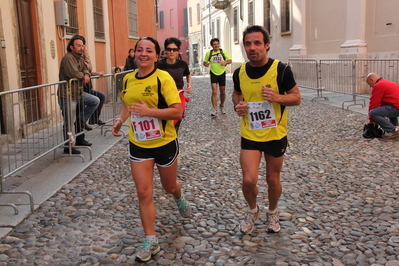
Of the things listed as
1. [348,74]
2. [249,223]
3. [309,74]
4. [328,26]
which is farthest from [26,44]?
[328,26]

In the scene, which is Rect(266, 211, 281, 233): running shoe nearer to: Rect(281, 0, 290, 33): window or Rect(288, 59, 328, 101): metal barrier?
Rect(288, 59, 328, 101): metal barrier

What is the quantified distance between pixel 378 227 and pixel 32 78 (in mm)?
7541

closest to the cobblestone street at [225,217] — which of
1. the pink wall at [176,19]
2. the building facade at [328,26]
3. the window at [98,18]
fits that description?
the window at [98,18]

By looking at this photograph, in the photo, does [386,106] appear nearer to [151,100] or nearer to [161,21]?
[151,100]

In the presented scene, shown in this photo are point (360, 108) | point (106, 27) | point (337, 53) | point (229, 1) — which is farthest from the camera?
point (229, 1)

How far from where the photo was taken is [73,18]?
1174cm

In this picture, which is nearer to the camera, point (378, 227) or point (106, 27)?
point (378, 227)

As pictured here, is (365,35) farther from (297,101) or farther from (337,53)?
(297,101)

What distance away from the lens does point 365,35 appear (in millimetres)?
15406

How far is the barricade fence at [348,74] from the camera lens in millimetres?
12250

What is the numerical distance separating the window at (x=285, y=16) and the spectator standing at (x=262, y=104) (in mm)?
18937

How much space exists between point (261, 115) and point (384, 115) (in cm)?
492

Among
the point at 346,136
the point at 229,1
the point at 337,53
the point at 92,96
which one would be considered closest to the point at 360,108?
the point at 346,136

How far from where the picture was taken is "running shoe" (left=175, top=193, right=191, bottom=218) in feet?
13.4
